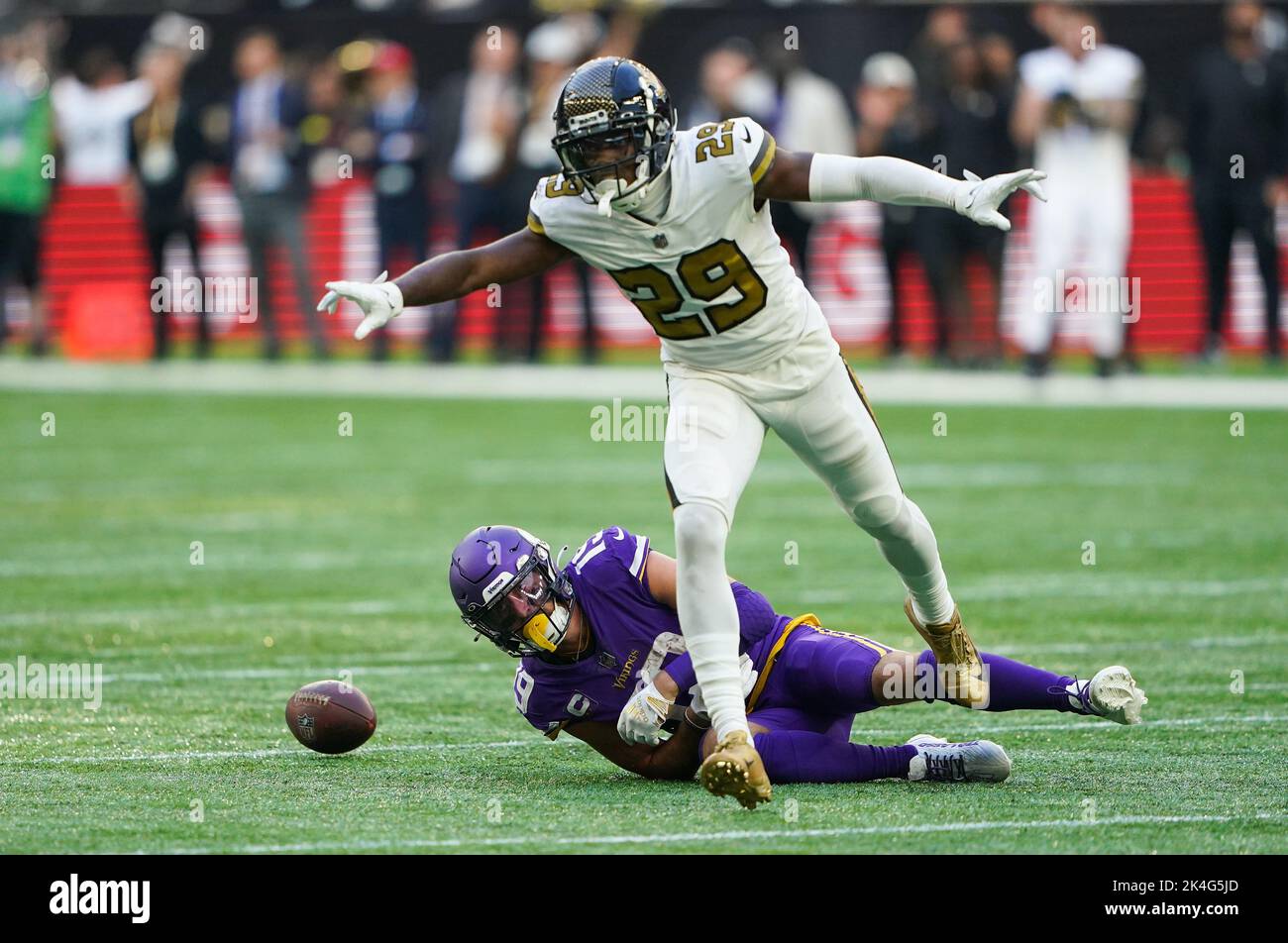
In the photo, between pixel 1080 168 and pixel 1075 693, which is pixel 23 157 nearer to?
pixel 1080 168

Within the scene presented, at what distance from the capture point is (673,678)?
595 cm

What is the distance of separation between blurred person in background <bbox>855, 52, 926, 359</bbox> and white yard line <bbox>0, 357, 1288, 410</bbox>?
0.83 m

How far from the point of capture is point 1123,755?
6242 mm

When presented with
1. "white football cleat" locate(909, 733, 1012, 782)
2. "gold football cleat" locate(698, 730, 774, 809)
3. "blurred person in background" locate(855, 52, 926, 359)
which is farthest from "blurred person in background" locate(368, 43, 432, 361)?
"gold football cleat" locate(698, 730, 774, 809)

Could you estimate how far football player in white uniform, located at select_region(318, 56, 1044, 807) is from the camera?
5.89 m

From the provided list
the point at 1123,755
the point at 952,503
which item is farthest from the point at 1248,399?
the point at 1123,755

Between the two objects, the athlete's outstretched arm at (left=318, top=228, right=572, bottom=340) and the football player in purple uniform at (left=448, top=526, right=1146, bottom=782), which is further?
the athlete's outstretched arm at (left=318, top=228, right=572, bottom=340)

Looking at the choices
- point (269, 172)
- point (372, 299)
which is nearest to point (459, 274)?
point (372, 299)

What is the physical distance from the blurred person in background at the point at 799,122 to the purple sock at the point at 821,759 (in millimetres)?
12607

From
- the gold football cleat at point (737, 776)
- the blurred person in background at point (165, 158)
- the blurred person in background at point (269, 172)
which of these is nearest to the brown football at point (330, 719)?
the gold football cleat at point (737, 776)

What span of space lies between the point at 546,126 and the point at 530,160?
16.6 inches

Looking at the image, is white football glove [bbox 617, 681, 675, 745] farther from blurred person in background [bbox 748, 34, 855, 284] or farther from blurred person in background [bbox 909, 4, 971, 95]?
blurred person in background [bbox 909, 4, 971, 95]

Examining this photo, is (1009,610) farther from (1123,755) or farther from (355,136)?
(355,136)
